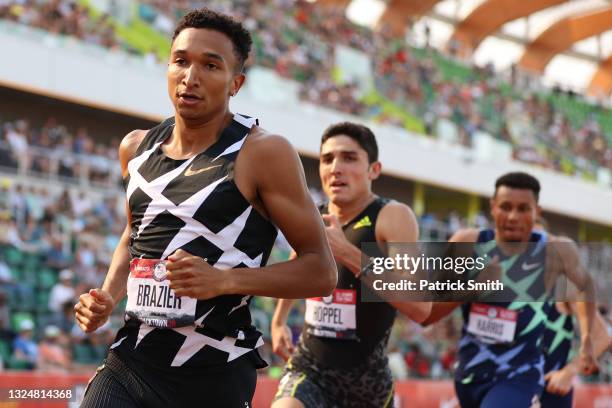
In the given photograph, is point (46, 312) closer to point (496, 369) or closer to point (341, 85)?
point (496, 369)

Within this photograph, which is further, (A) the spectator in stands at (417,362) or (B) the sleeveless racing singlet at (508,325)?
(A) the spectator in stands at (417,362)

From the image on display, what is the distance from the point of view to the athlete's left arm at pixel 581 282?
6918 millimetres

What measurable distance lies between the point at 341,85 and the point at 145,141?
2247 centimetres

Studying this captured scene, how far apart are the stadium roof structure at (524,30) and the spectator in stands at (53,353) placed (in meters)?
26.6

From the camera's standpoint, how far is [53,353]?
12031 millimetres

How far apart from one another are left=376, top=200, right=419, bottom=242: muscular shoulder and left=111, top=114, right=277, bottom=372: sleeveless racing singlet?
218 cm

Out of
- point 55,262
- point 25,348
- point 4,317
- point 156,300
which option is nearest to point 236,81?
point 156,300

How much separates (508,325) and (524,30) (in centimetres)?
4140

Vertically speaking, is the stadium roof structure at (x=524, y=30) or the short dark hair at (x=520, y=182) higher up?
the stadium roof structure at (x=524, y=30)

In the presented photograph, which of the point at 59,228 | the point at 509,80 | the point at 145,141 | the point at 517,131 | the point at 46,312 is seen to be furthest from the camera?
the point at 509,80

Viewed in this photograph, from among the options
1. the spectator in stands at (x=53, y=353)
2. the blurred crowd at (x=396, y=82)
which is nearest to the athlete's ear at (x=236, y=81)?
the spectator in stands at (x=53, y=353)

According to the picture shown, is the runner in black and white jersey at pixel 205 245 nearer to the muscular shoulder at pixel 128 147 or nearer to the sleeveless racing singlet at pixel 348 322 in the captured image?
the muscular shoulder at pixel 128 147

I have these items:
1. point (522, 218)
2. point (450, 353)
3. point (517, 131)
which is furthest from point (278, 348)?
point (517, 131)

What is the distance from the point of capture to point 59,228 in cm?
1452
